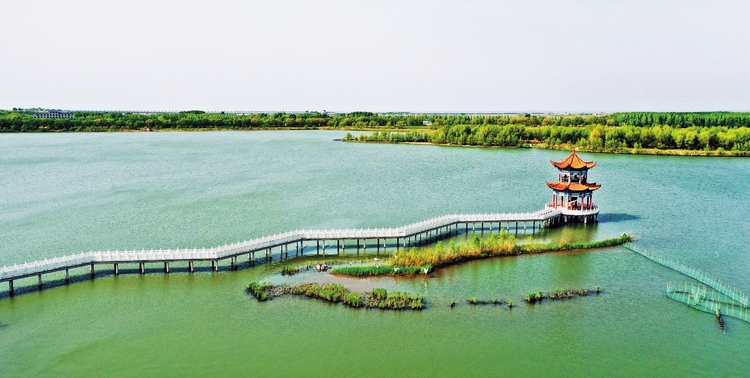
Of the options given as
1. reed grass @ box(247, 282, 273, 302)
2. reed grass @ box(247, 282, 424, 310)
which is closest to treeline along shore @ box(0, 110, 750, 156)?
reed grass @ box(247, 282, 424, 310)

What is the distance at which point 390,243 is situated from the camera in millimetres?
43969

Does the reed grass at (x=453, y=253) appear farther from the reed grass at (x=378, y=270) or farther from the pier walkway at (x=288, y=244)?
the pier walkway at (x=288, y=244)

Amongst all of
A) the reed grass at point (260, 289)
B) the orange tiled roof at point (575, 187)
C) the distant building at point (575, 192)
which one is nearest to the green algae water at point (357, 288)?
the reed grass at point (260, 289)

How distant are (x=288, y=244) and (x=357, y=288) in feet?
33.7

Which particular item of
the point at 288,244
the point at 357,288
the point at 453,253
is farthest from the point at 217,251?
the point at 453,253

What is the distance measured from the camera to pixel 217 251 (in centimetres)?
3756

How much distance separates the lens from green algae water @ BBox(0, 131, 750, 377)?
86.6 ft

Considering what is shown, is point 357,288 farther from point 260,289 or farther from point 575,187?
point 575,187

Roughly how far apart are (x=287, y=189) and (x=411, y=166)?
2896 centimetres

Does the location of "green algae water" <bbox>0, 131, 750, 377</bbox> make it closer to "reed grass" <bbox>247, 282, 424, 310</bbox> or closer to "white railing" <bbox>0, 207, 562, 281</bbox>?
"reed grass" <bbox>247, 282, 424, 310</bbox>

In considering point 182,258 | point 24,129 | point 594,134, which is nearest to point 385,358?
point 182,258

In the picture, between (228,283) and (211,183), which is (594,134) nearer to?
(211,183)

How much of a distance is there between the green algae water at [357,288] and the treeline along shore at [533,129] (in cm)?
4099

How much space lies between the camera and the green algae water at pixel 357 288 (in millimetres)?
26406
